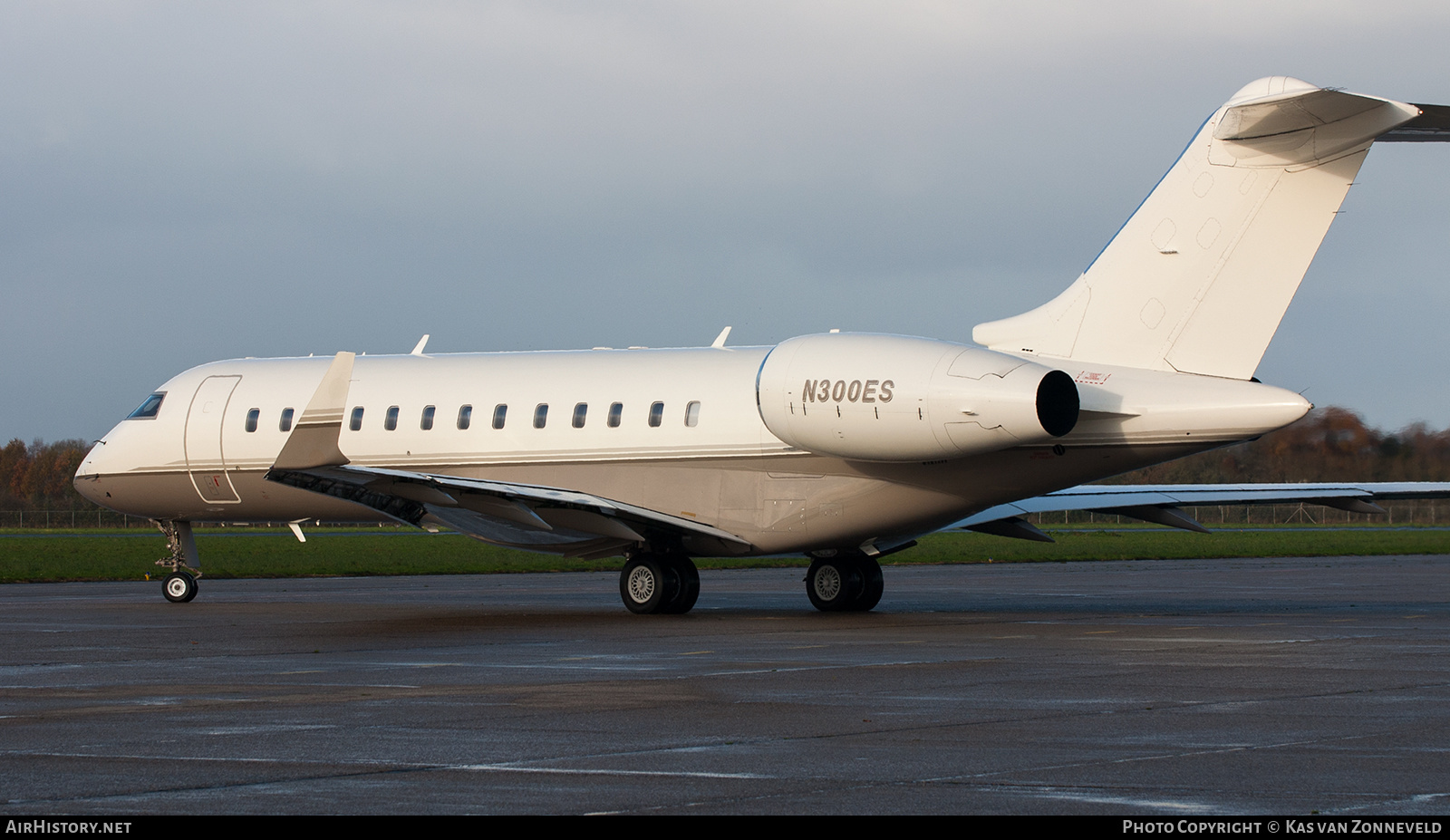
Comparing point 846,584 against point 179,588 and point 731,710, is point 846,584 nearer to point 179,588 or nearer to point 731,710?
point 179,588

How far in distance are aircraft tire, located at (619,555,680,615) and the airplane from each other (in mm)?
34

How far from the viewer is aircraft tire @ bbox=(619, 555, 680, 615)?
20069mm

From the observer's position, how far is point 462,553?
44.6 meters

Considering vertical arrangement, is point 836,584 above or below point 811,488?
below

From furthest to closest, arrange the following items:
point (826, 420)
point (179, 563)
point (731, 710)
Result: 1. point (179, 563)
2. point (826, 420)
3. point (731, 710)

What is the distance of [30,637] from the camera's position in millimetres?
17609

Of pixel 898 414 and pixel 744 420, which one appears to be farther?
pixel 744 420

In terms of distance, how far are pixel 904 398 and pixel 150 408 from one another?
13.3m

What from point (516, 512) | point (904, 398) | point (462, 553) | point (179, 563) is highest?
point (904, 398)

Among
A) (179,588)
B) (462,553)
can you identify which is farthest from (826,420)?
(462,553)

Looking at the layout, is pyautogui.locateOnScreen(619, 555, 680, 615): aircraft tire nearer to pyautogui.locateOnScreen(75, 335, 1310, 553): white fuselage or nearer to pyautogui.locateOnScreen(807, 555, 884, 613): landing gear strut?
pyautogui.locateOnScreen(75, 335, 1310, 553): white fuselage
